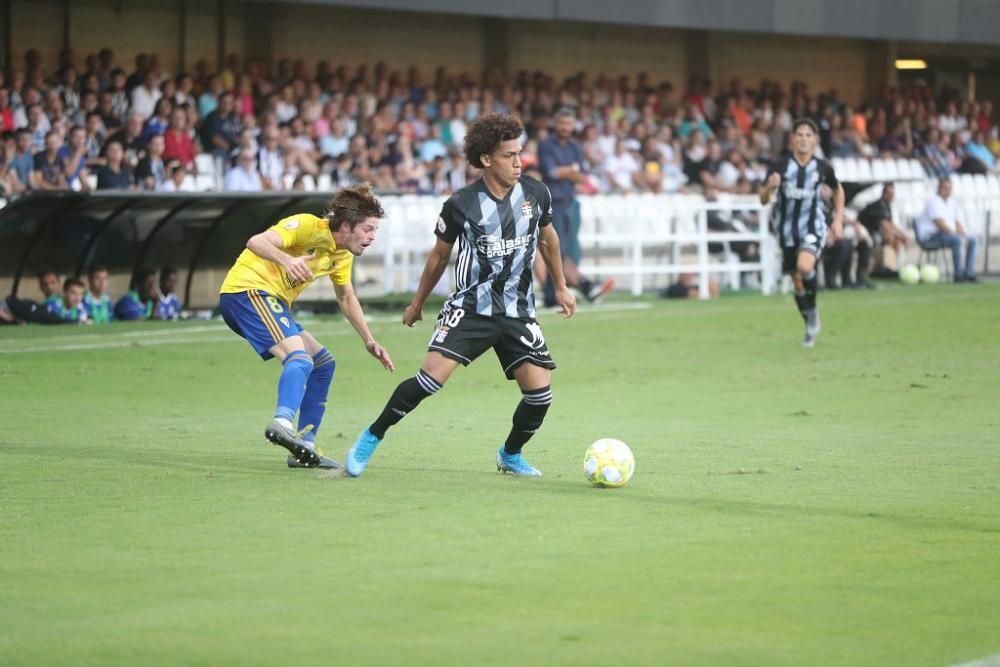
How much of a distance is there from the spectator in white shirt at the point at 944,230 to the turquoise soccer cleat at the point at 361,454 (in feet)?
74.1

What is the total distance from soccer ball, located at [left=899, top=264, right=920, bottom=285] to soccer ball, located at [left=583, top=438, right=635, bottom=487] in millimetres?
21112

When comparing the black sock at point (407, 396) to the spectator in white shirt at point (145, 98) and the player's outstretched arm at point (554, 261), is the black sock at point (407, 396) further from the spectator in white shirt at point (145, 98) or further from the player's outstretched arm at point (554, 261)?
the spectator in white shirt at point (145, 98)

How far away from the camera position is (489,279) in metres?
9.40

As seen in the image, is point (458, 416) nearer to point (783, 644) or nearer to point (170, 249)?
point (783, 644)

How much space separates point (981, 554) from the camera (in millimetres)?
7500

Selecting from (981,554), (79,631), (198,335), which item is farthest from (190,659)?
(198,335)

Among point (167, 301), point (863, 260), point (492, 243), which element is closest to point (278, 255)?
point (492, 243)

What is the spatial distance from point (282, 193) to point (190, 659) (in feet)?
51.7

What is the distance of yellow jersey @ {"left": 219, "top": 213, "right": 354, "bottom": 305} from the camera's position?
1002cm

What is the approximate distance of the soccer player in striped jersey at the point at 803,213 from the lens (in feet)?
60.0

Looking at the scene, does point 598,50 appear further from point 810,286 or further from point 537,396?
point 537,396

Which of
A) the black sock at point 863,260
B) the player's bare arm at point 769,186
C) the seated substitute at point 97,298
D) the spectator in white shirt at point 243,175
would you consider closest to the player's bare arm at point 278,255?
the player's bare arm at point 769,186

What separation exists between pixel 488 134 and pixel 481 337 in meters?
1.08

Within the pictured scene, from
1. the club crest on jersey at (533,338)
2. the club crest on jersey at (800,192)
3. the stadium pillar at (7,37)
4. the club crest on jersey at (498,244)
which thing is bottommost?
the club crest on jersey at (533,338)
